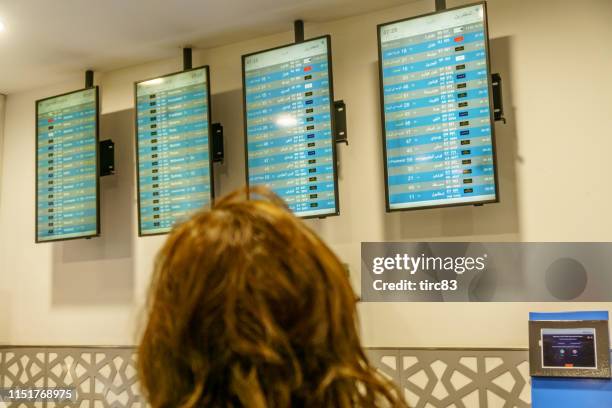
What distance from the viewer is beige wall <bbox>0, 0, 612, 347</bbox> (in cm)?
231

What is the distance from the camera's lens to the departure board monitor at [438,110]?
231cm

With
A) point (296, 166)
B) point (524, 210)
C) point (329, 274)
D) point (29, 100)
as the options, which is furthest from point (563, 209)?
point (29, 100)

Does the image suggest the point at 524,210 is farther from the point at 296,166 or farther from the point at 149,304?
the point at 149,304

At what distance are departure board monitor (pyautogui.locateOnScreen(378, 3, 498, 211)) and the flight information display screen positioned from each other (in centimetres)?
160

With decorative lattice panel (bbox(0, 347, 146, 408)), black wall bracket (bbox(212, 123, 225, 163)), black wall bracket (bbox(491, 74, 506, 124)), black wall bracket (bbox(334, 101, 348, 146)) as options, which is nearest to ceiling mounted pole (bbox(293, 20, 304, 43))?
black wall bracket (bbox(334, 101, 348, 146))

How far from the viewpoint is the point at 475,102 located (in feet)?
7.64

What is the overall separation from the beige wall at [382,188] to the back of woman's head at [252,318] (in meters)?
1.84

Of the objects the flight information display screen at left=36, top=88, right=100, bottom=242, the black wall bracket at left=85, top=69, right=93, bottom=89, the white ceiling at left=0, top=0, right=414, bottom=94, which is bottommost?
the flight information display screen at left=36, top=88, right=100, bottom=242

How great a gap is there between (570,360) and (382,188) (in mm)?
1001

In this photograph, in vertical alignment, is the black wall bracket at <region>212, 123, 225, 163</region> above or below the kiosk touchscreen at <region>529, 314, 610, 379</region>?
above

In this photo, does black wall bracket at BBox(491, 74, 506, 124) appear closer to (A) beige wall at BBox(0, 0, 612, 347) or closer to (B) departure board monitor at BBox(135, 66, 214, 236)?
(A) beige wall at BBox(0, 0, 612, 347)

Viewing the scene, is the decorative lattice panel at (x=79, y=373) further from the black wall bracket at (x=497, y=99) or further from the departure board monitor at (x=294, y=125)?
the black wall bracket at (x=497, y=99)

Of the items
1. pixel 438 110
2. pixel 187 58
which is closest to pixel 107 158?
pixel 187 58

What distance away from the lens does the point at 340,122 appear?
2.64 metres
